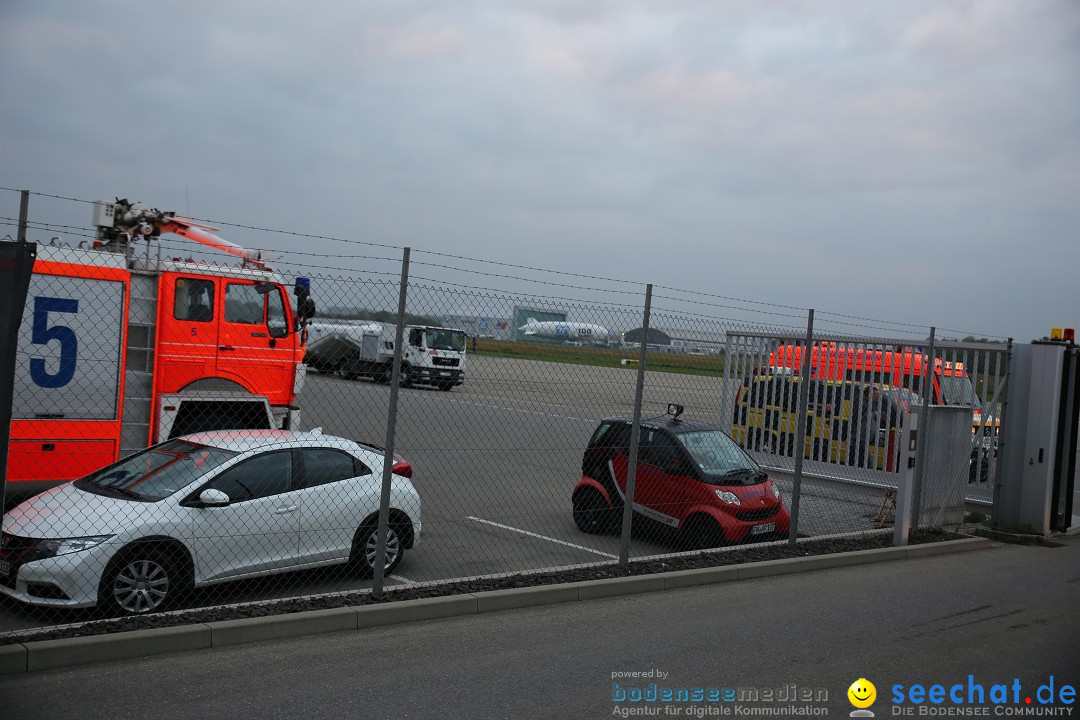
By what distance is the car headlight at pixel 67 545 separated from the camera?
6817 mm

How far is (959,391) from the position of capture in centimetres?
1347

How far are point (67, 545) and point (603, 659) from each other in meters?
4.00

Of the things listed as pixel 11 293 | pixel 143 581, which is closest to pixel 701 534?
pixel 143 581

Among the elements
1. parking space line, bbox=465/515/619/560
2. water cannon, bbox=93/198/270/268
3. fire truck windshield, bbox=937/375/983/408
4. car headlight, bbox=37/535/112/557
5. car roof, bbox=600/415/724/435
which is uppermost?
water cannon, bbox=93/198/270/268

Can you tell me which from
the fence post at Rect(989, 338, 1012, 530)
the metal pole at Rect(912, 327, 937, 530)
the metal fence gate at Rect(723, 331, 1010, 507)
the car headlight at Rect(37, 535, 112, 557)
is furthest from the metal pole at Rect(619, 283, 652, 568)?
the fence post at Rect(989, 338, 1012, 530)

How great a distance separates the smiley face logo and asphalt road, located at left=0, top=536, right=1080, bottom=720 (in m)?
0.05

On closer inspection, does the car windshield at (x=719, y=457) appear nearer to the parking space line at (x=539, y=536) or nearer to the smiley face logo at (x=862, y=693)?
the parking space line at (x=539, y=536)

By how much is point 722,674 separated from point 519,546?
4576mm

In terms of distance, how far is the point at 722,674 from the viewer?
6105mm

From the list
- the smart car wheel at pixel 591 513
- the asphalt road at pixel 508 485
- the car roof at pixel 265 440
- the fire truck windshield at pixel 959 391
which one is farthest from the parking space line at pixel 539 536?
the fire truck windshield at pixel 959 391

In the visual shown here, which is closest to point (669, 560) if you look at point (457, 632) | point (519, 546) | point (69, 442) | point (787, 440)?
point (519, 546)

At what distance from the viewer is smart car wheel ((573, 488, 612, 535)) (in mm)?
11078

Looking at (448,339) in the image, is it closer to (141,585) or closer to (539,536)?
(141,585)

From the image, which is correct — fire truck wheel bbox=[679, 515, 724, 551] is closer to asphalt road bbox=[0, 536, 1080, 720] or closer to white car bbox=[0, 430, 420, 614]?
asphalt road bbox=[0, 536, 1080, 720]
